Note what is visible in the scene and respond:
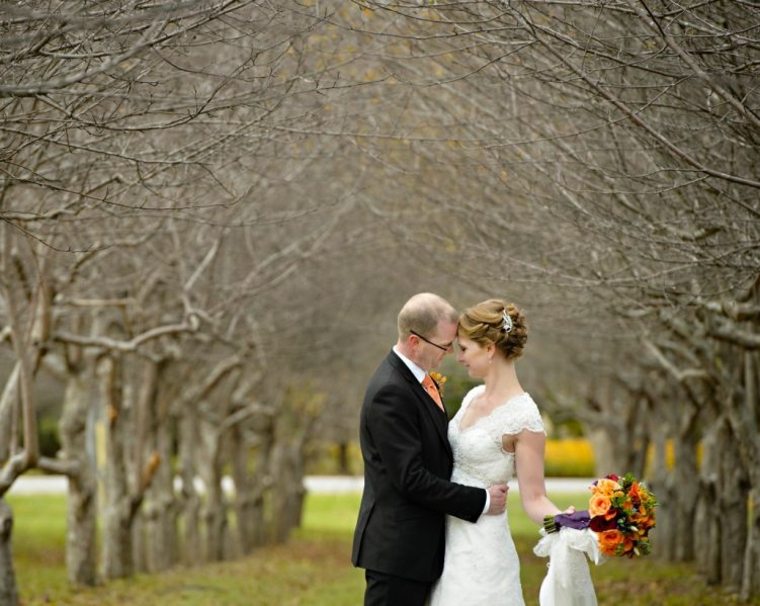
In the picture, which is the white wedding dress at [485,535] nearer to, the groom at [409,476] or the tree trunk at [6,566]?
the groom at [409,476]

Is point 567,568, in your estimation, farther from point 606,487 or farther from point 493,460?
point 493,460

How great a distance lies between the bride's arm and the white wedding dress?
0.05 m

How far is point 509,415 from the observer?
691 centimetres

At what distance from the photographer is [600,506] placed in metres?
6.59

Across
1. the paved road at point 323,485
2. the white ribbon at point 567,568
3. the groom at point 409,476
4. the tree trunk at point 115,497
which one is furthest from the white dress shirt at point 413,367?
the paved road at point 323,485

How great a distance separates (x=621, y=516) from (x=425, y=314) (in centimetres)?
151

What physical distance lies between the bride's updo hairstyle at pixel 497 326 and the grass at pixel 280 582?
26.3 ft

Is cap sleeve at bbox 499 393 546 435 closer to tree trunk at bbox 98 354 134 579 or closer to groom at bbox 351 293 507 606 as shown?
groom at bbox 351 293 507 606

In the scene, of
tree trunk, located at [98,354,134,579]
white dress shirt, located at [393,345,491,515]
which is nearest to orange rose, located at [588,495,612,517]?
white dress shirt, located at [393,345,491,515]

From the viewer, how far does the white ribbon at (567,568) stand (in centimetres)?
681

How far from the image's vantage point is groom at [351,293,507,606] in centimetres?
674

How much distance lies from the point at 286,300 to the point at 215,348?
3.89 meters

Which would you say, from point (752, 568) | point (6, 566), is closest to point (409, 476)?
point (6, 566)

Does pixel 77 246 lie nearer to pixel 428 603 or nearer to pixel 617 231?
pixel 617 231
